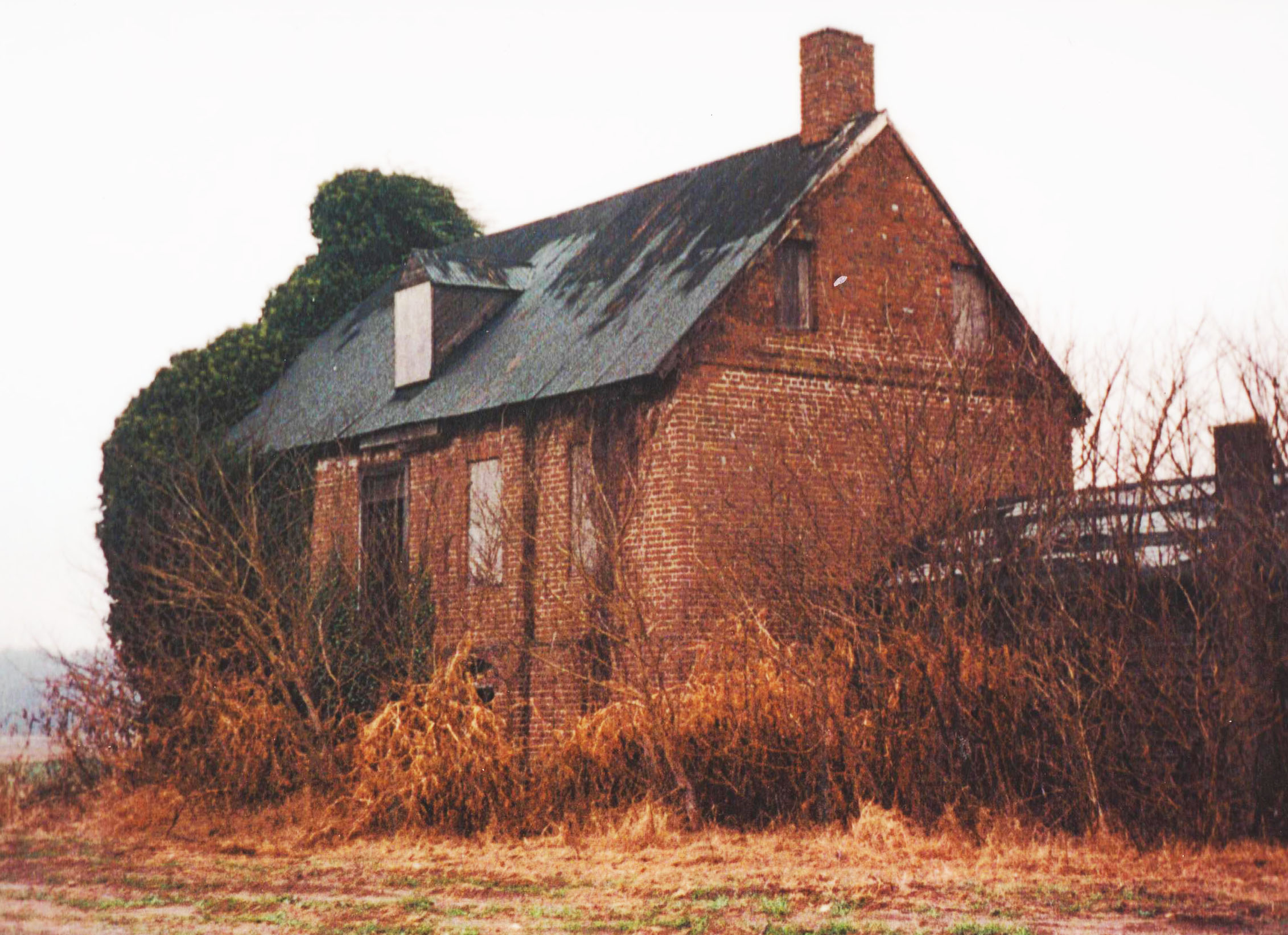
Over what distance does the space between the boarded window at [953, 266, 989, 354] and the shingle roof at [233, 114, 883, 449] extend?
2.58 meters

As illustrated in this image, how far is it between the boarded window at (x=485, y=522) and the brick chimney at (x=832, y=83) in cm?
615

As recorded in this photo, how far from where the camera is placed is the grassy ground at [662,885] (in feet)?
35.1

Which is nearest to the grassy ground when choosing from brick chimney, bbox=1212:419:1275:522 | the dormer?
brick chimney, bbox=1212:419:1275:522

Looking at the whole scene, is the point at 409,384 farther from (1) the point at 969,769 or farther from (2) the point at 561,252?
(1) the point at 969,769

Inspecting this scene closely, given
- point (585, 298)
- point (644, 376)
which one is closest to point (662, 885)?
point (644, 376)

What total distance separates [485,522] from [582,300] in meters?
3.58

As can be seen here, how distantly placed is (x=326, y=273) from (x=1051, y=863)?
21.2 m

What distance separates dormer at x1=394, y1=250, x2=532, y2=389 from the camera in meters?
23.8

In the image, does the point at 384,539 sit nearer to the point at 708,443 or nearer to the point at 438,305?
the point at 438,305

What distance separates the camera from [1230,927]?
10.2 m

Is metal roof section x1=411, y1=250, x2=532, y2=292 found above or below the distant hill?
above

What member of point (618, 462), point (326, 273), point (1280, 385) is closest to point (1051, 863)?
point (1280, 385)

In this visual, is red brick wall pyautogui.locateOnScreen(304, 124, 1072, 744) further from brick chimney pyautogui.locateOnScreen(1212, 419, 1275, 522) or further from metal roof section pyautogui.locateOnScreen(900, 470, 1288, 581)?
brick chimney pyautogui.locateOnScreen(1212, 419, 1275, 522)

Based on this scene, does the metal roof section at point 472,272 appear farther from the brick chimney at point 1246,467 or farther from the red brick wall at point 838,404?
the brick chimney at point 1246,467
